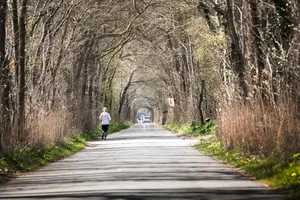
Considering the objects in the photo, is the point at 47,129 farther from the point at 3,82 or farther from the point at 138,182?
the point at 138,182

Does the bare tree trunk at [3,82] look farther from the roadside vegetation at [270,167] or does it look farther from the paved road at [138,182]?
the roadside vegetation at [270,167]

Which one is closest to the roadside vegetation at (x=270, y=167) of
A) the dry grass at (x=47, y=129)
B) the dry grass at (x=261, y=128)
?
the dry grass at (x=261, y=128)

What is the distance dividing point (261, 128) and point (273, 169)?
3.60 m

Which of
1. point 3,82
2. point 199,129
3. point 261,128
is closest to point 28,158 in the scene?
point 3,82

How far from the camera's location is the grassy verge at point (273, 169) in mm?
13632

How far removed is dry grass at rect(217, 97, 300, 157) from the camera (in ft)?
55.4

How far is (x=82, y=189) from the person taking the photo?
46.5 feet

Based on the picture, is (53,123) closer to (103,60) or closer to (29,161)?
(29,161)

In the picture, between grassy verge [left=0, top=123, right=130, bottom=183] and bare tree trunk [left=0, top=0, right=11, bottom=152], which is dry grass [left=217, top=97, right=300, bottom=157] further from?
bare tree trunk [left=0, top=0, right=11, bottom=152]

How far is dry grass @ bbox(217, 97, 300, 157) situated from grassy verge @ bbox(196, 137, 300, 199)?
10.0 inches

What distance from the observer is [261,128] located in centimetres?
1972

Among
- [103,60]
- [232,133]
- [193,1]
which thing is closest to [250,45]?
[232,133]

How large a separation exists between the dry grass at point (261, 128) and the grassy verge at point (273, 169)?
25cm

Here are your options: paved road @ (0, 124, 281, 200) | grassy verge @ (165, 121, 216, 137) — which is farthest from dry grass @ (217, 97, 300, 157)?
grassy verge @ (165, 121, 216, 137)
